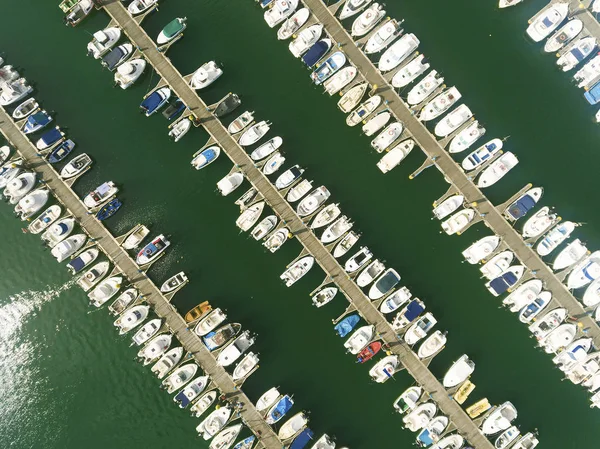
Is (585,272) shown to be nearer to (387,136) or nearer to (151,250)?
(387,136)

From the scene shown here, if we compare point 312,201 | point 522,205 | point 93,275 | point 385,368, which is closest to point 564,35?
point 522,205

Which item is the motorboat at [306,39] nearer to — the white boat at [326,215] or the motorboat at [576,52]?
the white boat at [326,215]

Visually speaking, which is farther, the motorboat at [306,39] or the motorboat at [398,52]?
the motorboat at [306,39]

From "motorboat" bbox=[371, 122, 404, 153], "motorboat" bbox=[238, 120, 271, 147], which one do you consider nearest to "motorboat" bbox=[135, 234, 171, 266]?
"motorboat" bbox=[238, 120, 271, 147]

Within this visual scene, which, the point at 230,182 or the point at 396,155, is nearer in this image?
the point at 396,155

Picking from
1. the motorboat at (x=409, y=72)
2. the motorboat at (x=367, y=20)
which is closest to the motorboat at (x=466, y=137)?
the motorboat at (x=409, y=72)

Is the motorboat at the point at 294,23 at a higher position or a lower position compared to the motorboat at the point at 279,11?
lower
